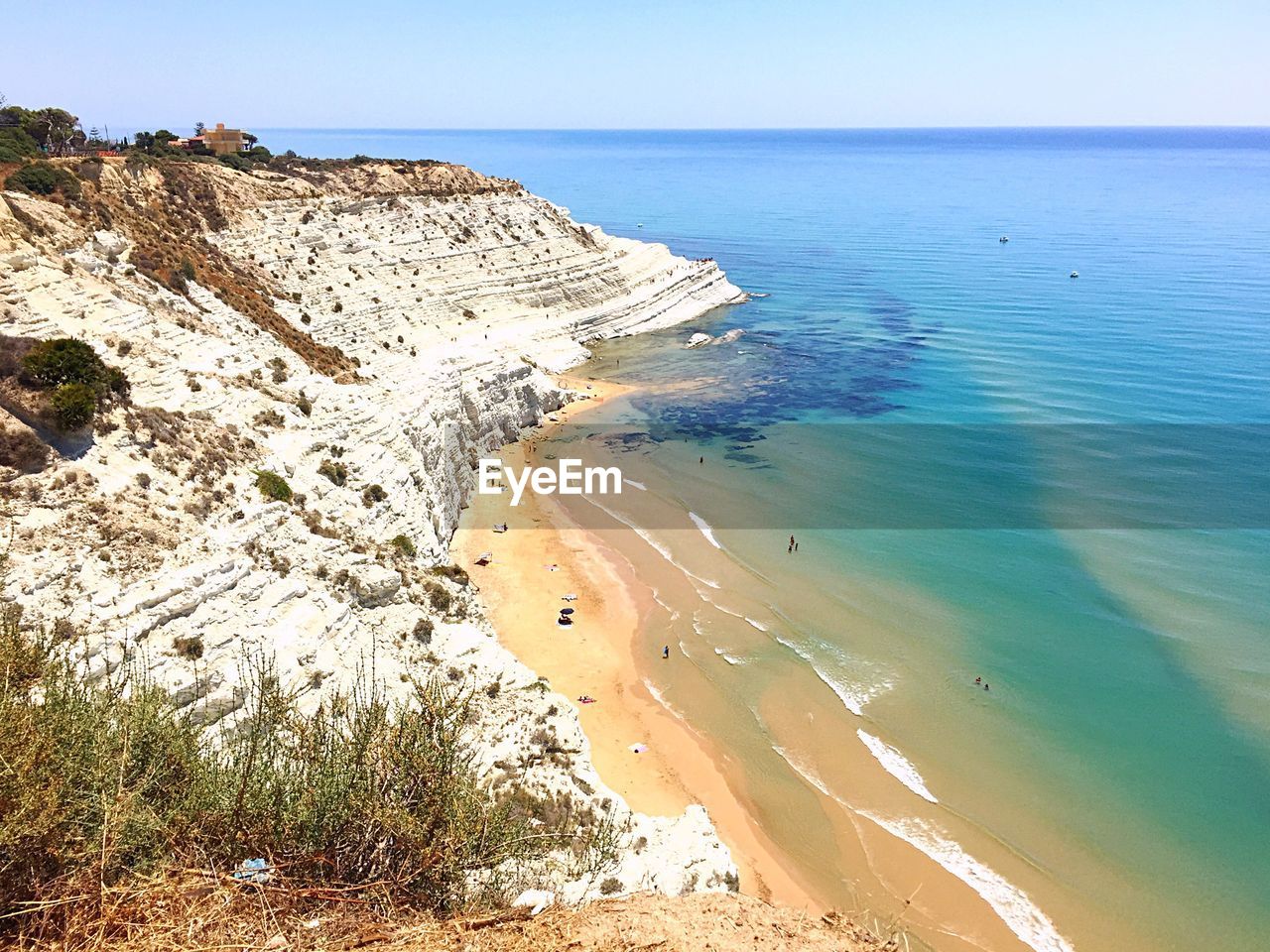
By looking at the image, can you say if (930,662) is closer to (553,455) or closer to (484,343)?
(553,455)

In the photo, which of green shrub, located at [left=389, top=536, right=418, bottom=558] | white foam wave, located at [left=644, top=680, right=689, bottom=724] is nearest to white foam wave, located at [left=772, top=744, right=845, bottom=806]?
white foam wave, located at [left=644, top=680, right=689, bottom=724]

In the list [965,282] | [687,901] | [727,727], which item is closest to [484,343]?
[727,727]

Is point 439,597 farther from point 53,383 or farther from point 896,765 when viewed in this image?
point 896,765

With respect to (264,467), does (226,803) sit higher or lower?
higher

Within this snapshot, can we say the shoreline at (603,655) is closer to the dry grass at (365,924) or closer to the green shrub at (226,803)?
the dry grass at (365,924)

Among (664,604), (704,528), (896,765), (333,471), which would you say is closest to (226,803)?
(333,471)

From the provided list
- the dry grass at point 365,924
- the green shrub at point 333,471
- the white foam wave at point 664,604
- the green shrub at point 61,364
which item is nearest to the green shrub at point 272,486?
the green shrub at point 333,471
